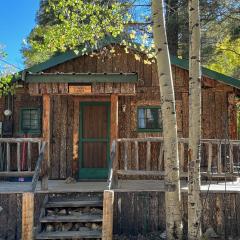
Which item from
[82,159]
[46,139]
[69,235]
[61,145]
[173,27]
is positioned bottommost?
[69,235]

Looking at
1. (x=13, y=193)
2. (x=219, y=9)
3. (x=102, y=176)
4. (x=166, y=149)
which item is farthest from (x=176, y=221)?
(x=219, y=9)

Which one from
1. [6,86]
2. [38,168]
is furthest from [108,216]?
[6,86]

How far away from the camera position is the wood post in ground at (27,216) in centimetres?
827

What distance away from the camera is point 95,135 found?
12.4 metres

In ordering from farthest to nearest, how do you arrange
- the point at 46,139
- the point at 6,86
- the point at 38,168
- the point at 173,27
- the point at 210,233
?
1. the point at 173,27
2. the point at 6,86
3. the point at 46,139
4. the point at 38,168
5. the point at 210,233

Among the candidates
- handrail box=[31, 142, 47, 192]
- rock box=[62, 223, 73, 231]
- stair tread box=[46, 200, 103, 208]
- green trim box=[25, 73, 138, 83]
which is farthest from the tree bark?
Result: rock box=[62, 223, 73, 231]

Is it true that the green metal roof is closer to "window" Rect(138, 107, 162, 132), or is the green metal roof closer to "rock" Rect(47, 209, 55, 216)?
"window" Rect(138, 107, 162, 132)

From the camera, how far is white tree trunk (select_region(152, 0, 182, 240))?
7723 mm

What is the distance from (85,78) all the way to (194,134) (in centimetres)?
361

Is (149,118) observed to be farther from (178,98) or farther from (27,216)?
(27,216)

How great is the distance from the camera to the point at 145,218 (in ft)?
30.4

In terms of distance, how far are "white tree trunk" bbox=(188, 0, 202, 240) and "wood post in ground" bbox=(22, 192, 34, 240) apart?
2.81 meters

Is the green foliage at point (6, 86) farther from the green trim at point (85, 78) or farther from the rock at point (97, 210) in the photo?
the rock at point (97, 210)

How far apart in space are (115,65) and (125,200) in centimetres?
442
